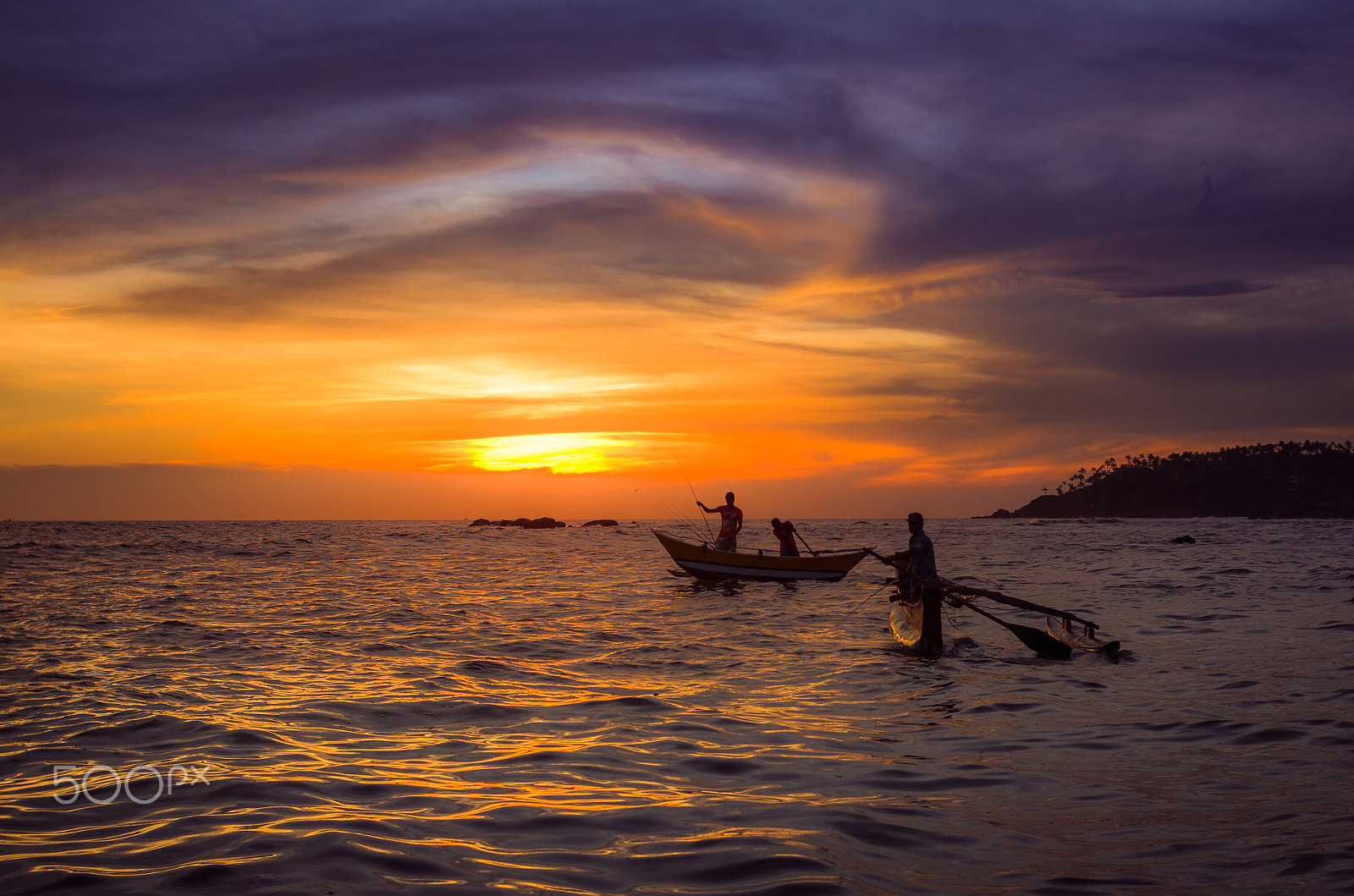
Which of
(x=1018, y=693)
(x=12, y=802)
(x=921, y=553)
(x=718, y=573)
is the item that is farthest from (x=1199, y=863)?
(x=718, y=573)

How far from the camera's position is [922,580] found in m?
16.2

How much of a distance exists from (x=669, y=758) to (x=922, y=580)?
29.5 ft

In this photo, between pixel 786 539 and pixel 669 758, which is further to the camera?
pixel 786 539

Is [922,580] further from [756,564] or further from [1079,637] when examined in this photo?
[756,564]

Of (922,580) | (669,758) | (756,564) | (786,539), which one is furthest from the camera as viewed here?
(786,539)

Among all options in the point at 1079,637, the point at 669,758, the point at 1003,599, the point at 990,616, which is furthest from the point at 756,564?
the point at 669,758

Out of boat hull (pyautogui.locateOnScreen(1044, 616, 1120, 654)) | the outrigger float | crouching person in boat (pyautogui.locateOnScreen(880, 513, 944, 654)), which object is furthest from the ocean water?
crouching person in boat (pyautogui.locateOnScreen(880, 513, 944, 654))

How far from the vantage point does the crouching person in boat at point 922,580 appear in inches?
609

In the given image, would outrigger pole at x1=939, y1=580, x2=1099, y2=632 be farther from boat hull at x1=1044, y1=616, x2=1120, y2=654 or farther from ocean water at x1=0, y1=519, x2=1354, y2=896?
ocean water at x1=0, y1=519, x2=1354, y2=896

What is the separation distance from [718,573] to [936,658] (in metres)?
15.7

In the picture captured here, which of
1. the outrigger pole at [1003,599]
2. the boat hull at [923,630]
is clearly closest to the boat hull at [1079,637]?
the outrigger pole at [1003,599]

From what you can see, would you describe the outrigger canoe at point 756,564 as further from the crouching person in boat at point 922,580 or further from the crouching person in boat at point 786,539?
the crouching person in boat at point 922,580

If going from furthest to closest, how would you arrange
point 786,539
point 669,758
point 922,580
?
point 786,539, point 922,580, point 669,758

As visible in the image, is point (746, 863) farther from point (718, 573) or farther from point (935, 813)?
point (718, 573)
